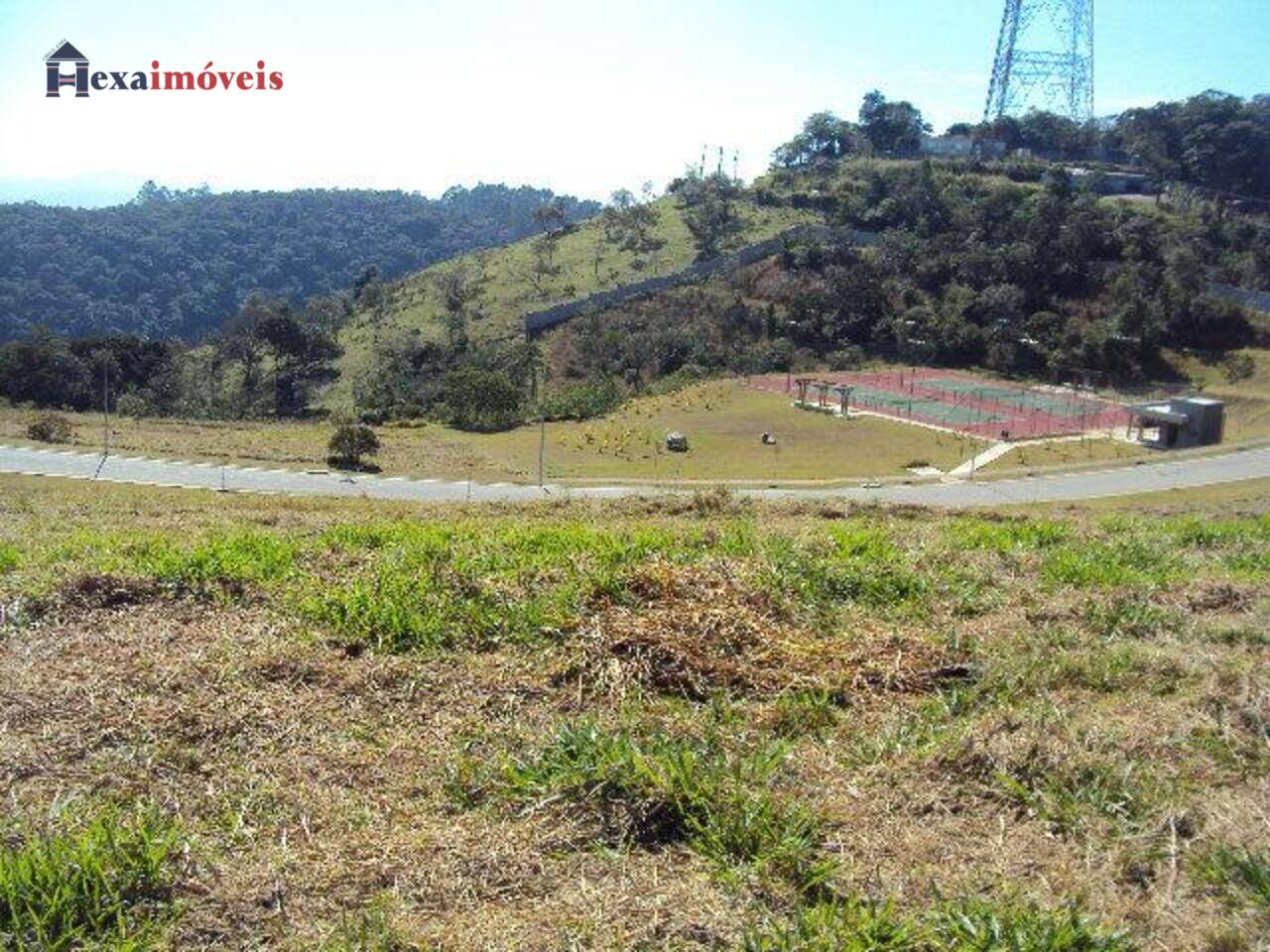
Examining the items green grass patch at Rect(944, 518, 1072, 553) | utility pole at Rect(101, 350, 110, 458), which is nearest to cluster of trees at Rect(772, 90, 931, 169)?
utility pole at Rect(101, 350, 110, 458)

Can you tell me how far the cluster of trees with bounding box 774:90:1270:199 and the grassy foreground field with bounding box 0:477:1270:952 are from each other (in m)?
86.9

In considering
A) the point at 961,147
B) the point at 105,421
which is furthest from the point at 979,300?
the point at 105,421

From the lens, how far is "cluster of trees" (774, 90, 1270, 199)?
80.4 metres

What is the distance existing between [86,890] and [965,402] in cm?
5017

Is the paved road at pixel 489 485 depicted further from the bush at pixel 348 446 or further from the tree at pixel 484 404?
the tree at pixel 484 404

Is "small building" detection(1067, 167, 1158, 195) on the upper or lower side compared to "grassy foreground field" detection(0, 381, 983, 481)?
upper

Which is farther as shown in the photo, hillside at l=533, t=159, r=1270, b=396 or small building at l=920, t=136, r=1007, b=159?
small building at l=920, t=136, r=1007, b=159

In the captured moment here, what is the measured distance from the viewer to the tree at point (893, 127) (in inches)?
3925

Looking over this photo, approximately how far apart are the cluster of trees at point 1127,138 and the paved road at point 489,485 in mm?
56819

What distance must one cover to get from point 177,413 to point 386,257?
73.5 m

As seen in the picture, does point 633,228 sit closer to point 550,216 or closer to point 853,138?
point 550,216

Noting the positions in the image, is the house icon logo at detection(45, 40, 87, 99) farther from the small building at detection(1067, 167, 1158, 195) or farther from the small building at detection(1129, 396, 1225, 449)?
the small building at detection(1067, 167, 1158, 195)

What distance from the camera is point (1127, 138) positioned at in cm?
9444

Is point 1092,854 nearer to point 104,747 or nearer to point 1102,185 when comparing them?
point 104,747
